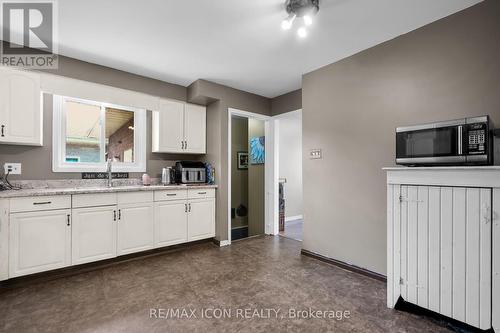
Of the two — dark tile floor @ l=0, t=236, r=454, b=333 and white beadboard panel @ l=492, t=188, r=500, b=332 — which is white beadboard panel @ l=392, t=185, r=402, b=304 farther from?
white beadboard panel @ l=492, t=188, r=500, b=332

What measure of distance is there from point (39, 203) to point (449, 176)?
3.64 metres

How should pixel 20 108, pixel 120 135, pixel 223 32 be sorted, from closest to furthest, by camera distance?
pixel 223 32, pixel 20 108, pixel 120 135

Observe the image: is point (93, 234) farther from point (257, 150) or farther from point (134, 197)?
point (257, 150)

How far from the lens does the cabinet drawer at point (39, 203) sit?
2.20m

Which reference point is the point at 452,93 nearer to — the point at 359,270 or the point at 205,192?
the point at 359,270

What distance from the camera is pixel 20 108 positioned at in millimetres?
2449

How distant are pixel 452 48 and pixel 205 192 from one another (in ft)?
10.7

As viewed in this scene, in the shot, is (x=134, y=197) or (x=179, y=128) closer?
(x=134, y=197)

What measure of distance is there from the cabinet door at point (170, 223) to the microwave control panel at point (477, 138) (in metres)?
3.13

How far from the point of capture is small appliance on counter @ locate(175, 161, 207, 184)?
3.59m

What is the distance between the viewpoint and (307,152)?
125 inches

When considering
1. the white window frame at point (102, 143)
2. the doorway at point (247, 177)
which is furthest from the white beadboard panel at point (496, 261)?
the white window frame at point (102, 143)

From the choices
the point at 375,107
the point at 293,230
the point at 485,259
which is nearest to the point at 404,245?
the point at 485,259

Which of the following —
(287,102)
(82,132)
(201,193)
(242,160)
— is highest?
(287,102)
